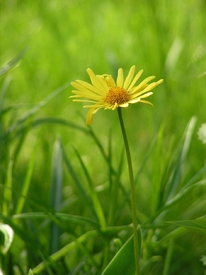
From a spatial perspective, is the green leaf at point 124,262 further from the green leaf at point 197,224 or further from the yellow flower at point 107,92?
the yellow flower at point 107,92

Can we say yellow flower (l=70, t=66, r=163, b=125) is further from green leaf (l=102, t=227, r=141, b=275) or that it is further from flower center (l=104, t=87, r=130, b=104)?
green leaf (l=102, t=227, r=141, b=275)

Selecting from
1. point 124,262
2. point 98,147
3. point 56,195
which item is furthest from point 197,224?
point 98,147

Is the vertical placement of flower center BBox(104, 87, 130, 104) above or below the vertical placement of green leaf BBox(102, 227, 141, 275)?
above

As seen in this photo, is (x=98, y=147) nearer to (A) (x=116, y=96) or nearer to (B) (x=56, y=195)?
(B) (x=56, y=195)

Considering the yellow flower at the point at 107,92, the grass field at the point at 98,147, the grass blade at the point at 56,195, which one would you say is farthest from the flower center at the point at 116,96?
the grass blade at the point at 56,195

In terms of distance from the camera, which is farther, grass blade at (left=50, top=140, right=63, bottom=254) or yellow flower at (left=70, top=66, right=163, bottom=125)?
grass blade at (left=50, top=140, right=63, bottom=254)

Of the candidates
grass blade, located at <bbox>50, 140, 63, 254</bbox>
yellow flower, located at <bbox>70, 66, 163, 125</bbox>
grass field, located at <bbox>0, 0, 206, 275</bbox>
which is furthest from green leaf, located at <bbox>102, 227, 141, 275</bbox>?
grass blade, located at <bbox>50, 140, 63, 254</bbox>
